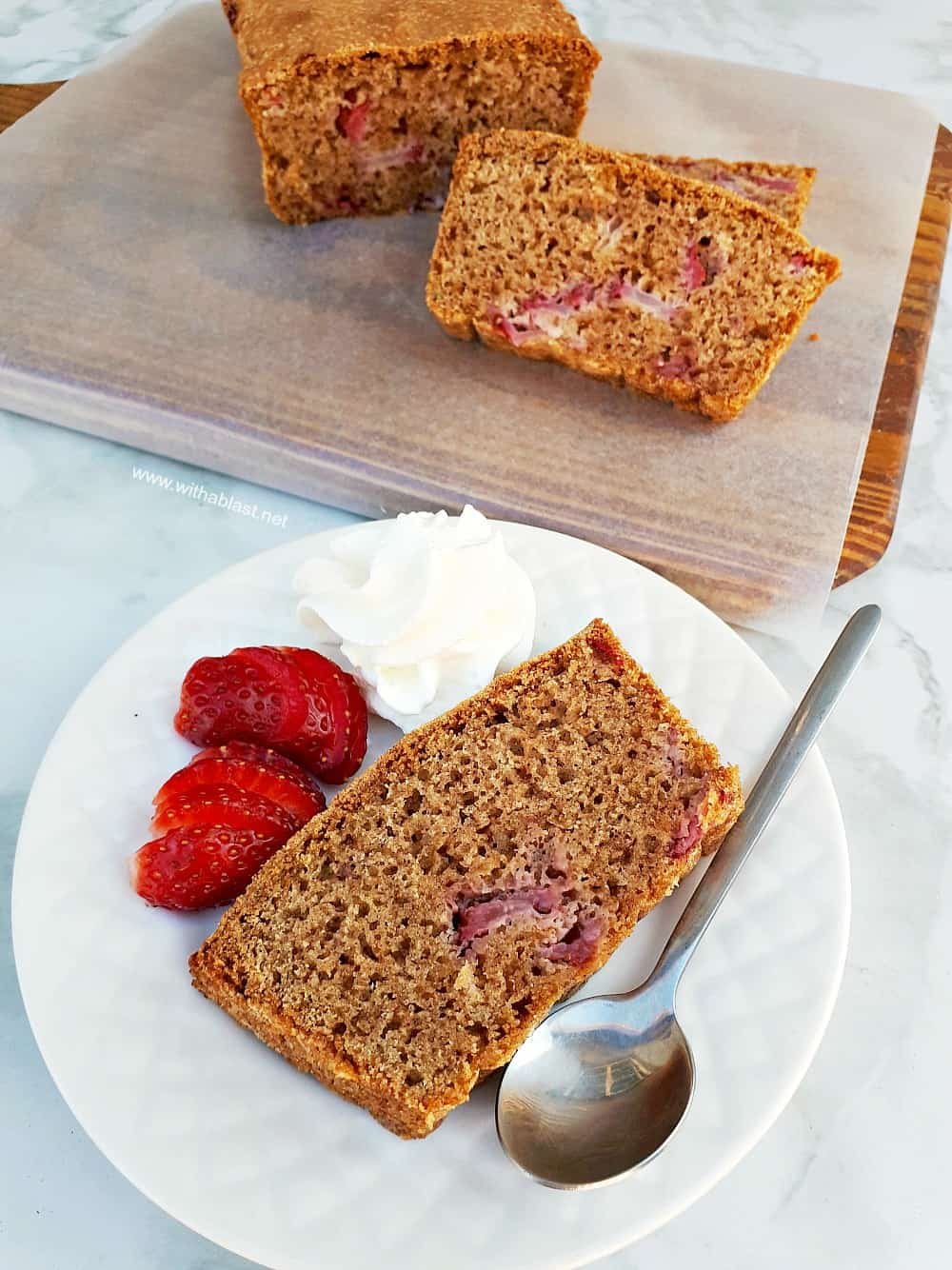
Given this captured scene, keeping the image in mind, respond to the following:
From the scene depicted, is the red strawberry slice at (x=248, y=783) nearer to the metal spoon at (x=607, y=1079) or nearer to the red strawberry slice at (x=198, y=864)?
the red strawberry slice at (x=198, y=864)

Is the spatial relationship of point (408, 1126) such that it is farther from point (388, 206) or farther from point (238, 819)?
point (388, 206)

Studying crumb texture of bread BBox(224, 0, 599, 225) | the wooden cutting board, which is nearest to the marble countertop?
the wooden cutting board

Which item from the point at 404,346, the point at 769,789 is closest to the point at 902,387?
the point at 404,346

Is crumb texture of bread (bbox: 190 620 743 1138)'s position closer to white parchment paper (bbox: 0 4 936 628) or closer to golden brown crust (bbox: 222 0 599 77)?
white parchment paper (bbox: 0 4 936 628)

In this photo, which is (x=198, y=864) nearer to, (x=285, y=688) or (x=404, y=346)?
(x=285, y=688)

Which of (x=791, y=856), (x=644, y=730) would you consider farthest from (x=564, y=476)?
(x=791, y=856)

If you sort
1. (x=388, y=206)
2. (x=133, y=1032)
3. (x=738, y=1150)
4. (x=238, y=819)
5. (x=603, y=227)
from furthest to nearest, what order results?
(x=388, y=206)
(x=603, y=227)
(x=238, y=819)
(x=133, y=1032)
(x=738, y=1150)
